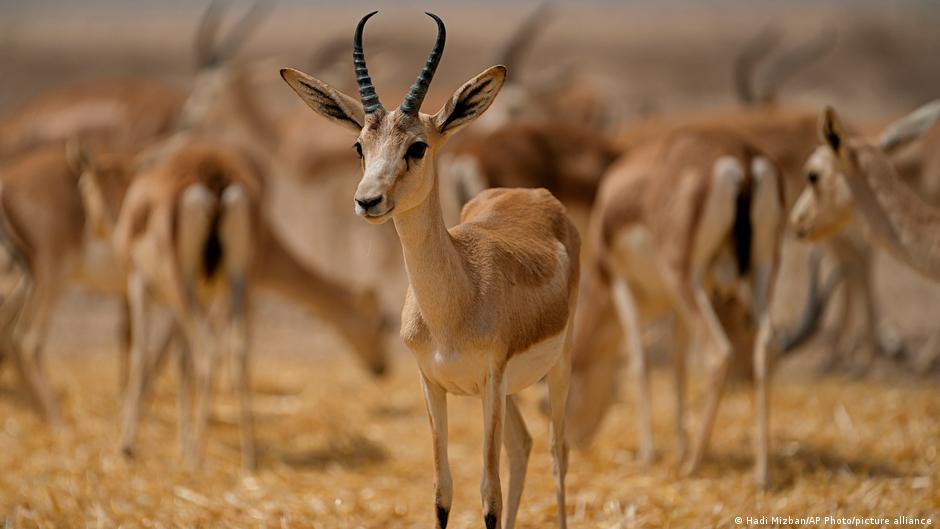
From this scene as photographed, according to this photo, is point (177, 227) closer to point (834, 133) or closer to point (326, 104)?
point (326, 104)

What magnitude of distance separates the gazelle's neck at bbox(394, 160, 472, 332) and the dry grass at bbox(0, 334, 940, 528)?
143 cm

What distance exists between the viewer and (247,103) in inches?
491

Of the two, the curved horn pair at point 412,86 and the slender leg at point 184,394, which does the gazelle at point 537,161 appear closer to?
the slender leg at point 184,394

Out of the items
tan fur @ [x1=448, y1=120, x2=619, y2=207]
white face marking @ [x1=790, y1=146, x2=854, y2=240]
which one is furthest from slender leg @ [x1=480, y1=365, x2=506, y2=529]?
tan fur @ [x1=448, y1=120, x2=619, y2=207]

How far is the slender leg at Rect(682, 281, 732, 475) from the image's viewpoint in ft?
18.9

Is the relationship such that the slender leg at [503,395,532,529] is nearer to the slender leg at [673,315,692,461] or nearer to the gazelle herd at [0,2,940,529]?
the gazelle herd at [0,2,940,529]

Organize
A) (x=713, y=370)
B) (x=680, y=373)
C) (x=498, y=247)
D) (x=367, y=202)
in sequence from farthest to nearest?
(x=680, y=373) → (x=713, y=370) → (x=498, y=247) → (x=367, y=202)

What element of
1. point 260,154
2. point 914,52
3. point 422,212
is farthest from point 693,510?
point 914,52

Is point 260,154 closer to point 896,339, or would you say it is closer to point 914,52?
point 896,339

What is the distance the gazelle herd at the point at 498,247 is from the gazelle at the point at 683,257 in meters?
0.01

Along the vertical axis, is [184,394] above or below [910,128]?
below

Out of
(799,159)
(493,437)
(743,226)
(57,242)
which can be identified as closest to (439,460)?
(493,437)

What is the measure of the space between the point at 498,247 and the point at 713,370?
223 cm

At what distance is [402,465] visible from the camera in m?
6.55
